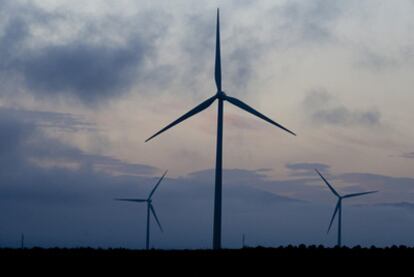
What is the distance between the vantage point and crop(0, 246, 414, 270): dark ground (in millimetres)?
54500

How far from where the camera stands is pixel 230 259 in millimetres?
57562

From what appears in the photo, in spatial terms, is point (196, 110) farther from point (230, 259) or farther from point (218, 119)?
point (230, 259)

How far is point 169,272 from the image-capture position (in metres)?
52.9

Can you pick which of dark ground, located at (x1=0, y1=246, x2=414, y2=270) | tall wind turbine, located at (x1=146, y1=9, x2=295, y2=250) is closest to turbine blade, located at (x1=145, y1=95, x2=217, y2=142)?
tall wind turbine, located at (x1=146, y1=9, x2=295, y2=250)

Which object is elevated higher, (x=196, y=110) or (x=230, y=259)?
(x=196, y=110)

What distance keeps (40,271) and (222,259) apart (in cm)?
1082

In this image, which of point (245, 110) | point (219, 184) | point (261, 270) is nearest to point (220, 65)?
point (245, 110)

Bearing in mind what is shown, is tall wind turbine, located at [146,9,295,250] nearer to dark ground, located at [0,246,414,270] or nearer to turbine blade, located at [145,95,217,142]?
turbine blade, located at [145,95,217,142]

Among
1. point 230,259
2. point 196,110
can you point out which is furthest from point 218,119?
point 230,259

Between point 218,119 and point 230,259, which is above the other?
point 218,119

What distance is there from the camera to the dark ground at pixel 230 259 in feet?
179

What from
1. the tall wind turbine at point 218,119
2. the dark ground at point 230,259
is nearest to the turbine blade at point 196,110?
the tall wind turbine at point 218,119

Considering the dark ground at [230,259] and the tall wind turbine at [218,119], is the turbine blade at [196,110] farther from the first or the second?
the dark ground at [230,259]

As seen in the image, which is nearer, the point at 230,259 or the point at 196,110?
the point at 230,259
